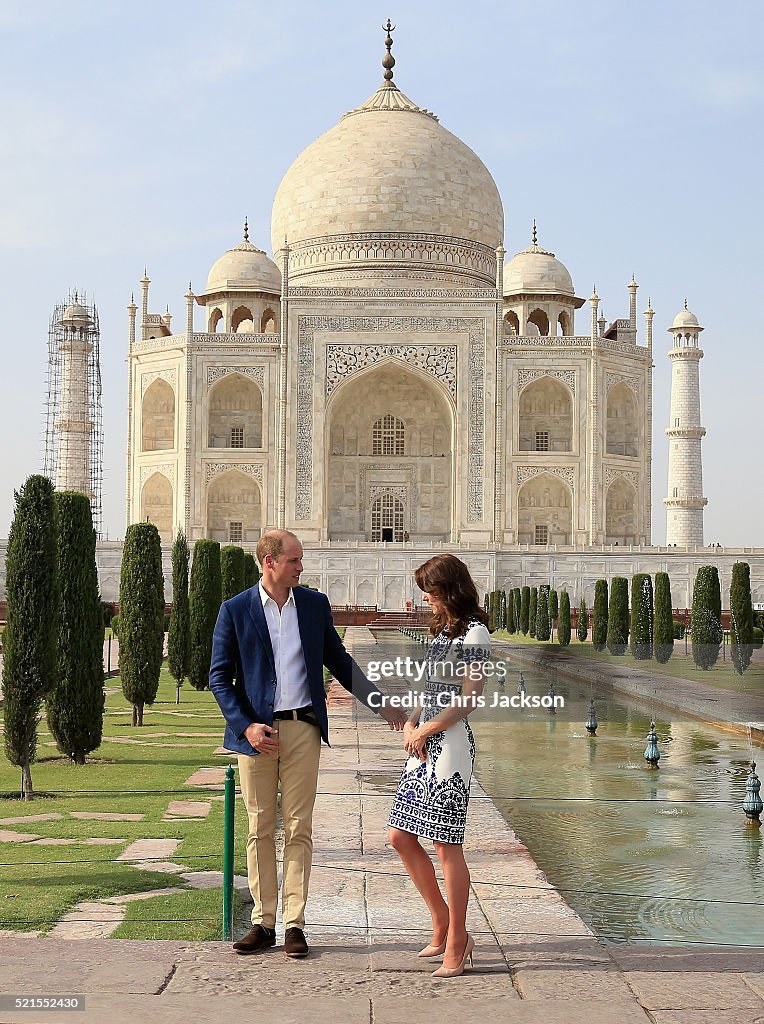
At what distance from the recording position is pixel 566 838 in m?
5.62

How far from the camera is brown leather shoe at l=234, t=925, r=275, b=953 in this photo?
3.37m

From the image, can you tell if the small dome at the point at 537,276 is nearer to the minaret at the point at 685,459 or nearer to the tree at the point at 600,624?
the minaret at the point at 685,459

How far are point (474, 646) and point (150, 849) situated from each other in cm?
212

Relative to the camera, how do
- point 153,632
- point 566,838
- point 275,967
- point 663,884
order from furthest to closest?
point 153,632 → point 566,838 → point 663,884 → point 275,967

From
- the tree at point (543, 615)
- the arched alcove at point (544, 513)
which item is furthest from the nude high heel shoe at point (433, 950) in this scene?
the arched alcove at point (544, 513)

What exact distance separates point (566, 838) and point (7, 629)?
10.8 ft

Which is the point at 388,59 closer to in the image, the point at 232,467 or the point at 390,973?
the point at 232,467

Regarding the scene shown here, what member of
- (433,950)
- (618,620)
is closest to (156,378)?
(618,620)

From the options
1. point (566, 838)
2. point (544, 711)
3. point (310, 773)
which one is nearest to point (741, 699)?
point (544, 711)

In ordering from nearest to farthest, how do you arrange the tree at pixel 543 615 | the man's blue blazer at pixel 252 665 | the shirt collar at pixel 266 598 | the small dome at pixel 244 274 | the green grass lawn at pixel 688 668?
the man's blue blazer at pixel 252 665 < the shirt collar at pixel 266 598 < the green grass lawn at pixel 688 668 < the tree at pixel 543 615 < the small dome at pixel 244 274

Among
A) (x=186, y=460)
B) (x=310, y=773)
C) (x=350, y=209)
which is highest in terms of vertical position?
(x=350, y=209)

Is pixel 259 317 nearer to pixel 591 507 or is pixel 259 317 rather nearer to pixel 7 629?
pixel 591 507

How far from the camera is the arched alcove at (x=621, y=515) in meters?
33.7

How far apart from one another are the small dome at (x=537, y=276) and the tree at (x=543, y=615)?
15073mm
